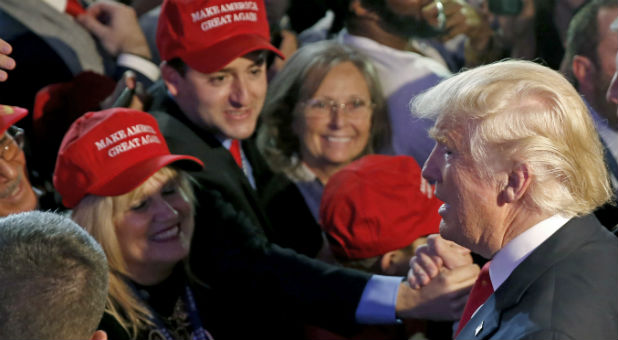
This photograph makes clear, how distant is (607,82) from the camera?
10.3ft

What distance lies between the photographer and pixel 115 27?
3.55 m

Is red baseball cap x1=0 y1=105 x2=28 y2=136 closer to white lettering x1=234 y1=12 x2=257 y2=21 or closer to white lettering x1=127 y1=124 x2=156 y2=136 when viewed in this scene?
white lettering x1=127 y1=124 x2=156 y2=136

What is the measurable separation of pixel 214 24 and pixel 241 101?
278mm

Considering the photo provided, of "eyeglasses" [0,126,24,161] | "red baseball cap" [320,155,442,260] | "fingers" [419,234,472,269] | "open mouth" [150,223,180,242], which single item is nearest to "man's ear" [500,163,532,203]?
"fingers" [419,234,472,269]

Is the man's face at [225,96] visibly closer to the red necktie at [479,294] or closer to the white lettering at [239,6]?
the white lettering at [239,6]

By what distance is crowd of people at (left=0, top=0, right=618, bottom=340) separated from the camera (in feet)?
5.38

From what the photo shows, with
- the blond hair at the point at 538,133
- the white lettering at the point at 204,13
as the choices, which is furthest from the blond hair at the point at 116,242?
the blond hair at the point at 538,133

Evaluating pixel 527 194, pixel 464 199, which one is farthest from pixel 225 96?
pixel 527 194

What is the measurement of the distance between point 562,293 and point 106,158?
1.50 meters

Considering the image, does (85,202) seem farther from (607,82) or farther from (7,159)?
(607,82)

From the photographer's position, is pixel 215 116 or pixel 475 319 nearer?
pixel 475 319

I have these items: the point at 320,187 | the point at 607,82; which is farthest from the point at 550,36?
the point at 320,187

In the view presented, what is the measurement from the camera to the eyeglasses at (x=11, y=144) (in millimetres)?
2629

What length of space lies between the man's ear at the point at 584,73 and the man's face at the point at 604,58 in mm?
17
